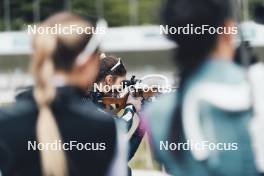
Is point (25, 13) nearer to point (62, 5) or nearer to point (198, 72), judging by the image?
point (62, 5)

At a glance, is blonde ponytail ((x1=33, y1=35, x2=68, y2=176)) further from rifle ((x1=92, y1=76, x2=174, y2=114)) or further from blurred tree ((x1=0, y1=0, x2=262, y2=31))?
rifle ((x1=92, y1=76, x2=174, y2=114))

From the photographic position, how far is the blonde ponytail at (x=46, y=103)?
308cm

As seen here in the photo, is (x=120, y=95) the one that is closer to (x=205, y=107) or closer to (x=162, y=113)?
(x=162, y=113)

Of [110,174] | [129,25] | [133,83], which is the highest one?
[129,25]

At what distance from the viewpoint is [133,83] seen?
3.17 metres

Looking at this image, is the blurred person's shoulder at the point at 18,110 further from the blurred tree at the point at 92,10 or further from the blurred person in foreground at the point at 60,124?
the blurred tree at the point at 92,10

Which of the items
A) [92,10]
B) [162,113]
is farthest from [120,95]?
[92,10]

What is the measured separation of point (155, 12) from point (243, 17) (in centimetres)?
32

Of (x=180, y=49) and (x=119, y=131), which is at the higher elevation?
(x=180, y=49)

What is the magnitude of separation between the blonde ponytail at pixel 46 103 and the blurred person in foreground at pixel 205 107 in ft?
1.23

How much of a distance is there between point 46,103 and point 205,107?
60cm

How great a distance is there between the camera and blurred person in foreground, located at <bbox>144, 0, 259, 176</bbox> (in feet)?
9.84

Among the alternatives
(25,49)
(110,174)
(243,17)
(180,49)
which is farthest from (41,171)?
(243,17)

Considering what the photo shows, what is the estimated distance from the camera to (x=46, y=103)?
3.10m
